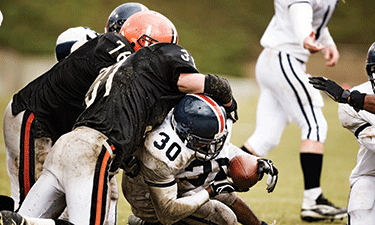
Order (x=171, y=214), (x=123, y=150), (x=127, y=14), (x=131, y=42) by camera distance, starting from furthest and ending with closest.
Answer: (x=127, y=14)
(x=131, y=42)
(x=171, y=214)
(x=123, y=150)

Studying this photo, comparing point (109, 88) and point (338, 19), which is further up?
point (109, 88)

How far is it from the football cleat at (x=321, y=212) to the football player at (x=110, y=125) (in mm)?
1701

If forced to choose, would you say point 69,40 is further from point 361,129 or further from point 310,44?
point 361,129

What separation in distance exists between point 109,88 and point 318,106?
2433 mm

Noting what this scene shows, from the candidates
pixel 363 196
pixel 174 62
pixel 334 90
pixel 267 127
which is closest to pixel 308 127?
pixel 267 127

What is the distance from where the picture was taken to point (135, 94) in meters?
2.80

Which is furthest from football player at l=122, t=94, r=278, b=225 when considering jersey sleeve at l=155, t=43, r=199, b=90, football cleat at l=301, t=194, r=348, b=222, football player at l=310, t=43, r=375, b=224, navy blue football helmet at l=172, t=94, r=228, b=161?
football cleat at l=301, t=194, r=348, b=222

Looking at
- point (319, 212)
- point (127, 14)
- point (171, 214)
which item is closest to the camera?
point (171, 214)

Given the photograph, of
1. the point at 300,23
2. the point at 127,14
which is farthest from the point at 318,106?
the point at 127,14

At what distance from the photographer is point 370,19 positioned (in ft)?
94.8

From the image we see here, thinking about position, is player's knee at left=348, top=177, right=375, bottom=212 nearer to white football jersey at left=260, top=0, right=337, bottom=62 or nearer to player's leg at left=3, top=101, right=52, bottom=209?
white football jersey at left=260, top=0, right=337, bottom=62

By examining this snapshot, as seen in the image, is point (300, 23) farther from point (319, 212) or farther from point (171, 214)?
point (171, 214)

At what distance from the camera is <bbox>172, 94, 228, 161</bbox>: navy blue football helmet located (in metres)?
2.88

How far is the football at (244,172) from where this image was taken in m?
3.07
